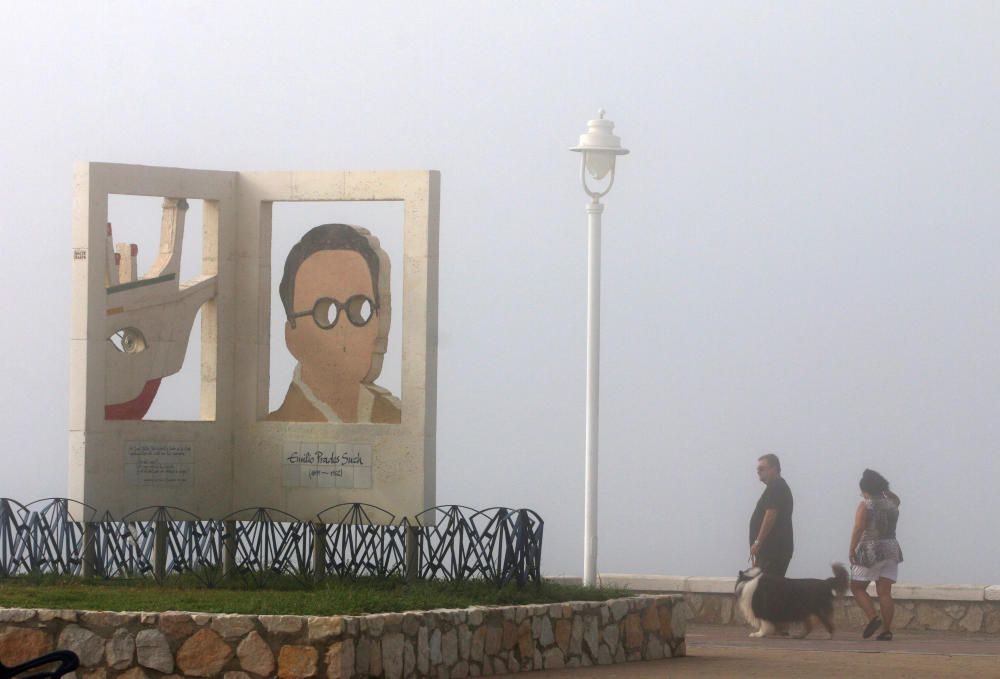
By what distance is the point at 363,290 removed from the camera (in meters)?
15.4

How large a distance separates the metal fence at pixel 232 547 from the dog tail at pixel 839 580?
3.56 meters

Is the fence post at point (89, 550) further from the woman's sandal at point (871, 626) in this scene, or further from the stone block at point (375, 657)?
the woman's sandal at point (871, 626)

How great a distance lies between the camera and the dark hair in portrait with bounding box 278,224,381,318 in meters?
15.4

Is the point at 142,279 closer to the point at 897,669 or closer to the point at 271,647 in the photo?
the point at 271,647

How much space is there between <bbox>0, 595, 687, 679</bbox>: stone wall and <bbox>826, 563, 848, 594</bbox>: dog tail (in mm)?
4380

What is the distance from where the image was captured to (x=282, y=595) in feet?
42.2

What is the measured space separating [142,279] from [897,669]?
6666 millimetres

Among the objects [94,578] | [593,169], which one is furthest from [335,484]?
[593,169]

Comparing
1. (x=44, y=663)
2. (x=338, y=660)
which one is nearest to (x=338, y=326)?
(x=338, y=660)

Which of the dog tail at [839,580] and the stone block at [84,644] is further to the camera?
the dog tail at [839,580]

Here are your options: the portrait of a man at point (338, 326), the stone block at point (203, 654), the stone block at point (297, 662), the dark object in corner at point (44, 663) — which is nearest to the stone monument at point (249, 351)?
the portrait of a man at point (338, 326)

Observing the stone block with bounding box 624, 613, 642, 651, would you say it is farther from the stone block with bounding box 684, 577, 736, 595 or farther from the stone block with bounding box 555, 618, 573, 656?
the stone block with bounding box 684, 577, 736, 595

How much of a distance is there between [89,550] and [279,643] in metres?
3.48

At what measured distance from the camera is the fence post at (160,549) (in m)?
14.4
